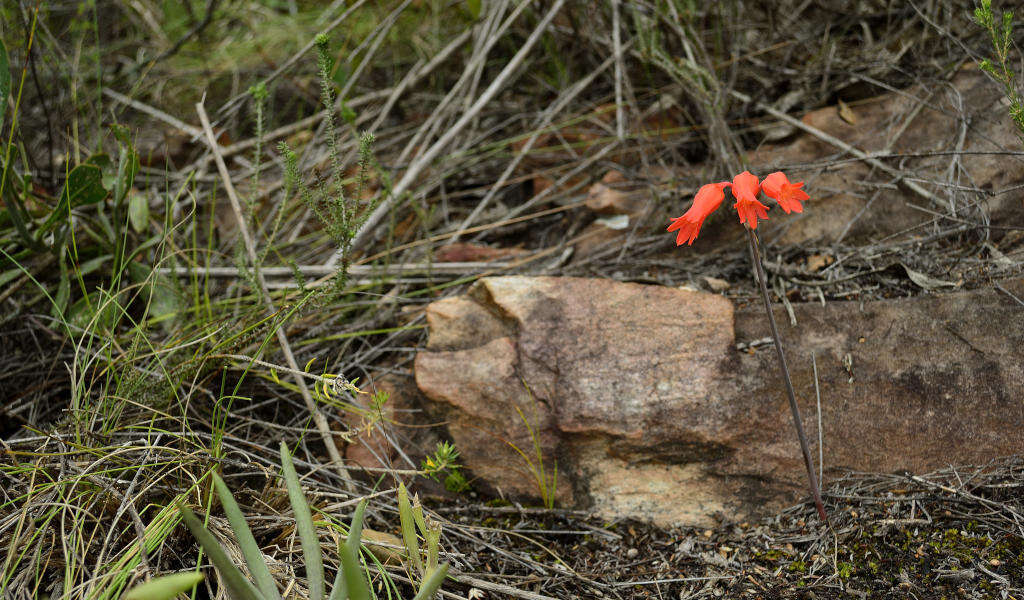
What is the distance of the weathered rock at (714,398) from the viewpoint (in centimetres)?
168

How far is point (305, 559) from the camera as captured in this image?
116cm

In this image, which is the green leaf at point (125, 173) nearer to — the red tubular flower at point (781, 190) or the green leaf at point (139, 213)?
the green leaf at point (139, 213)

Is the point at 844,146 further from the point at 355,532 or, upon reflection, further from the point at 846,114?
the point at 355,532

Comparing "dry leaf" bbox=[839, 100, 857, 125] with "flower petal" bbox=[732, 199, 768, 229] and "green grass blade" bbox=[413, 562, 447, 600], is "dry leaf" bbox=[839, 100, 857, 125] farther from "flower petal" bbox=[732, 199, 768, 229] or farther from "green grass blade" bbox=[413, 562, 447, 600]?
"green grass blade" bbox=[413, 562, 447, 600]

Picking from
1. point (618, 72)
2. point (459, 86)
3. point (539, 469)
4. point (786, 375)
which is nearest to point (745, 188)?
point (786, 375)

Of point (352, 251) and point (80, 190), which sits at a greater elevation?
point (80, 190)

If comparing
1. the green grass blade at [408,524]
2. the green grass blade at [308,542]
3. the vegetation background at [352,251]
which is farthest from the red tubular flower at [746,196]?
the green grass blade at [308,542]

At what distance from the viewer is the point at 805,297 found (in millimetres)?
2004

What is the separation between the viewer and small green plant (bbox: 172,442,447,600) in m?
0.98

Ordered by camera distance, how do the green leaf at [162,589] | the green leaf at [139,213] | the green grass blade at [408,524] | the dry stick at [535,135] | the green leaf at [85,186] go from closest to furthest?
the green leaf at [162,589]
the green grass blade at [408,524]
the green leaf at [85,186]
the green leaf at [139,213]
the dry stick at [535,135]

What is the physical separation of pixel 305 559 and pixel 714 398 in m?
1.07

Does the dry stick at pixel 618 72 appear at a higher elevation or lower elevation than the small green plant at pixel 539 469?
higher

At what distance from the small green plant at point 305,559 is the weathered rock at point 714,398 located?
0.60 metres

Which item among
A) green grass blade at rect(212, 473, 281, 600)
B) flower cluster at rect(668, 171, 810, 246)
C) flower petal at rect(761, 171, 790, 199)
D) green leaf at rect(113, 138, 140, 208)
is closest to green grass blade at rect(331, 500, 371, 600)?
green grass blade at rect(212, 473, 281, 600)
